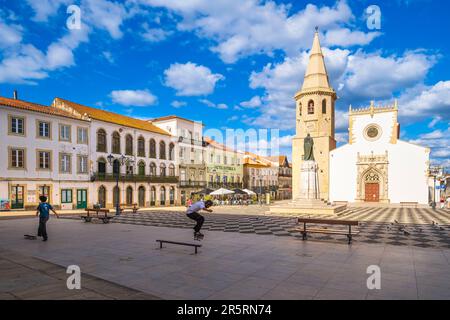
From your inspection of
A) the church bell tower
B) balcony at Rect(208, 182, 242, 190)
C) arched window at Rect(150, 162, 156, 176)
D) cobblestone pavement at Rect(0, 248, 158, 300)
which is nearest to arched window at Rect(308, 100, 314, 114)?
the church bell tower

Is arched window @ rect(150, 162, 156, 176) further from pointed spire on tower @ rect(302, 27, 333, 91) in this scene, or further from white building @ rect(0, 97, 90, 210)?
pointed spire on tower @ rect(302, 27, 333, 91)

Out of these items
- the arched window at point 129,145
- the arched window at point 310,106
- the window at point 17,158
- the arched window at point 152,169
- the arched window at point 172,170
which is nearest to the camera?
the window at point 17,158

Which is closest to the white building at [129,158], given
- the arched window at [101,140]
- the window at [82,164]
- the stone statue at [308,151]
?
the arched window at [101,140]

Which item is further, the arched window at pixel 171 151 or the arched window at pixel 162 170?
the arched window at pixel 171 151

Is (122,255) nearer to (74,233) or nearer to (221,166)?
(74,233)

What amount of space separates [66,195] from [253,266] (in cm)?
3052

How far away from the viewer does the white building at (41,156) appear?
91.7 ft

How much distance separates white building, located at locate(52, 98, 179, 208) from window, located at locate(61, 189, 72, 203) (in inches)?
92.0

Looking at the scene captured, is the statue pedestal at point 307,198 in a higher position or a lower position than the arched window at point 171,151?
lower

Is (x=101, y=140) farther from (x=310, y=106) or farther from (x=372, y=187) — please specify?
(x=372, y=187)

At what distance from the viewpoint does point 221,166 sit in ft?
188

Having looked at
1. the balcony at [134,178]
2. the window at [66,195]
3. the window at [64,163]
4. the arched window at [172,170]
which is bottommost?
the window at [66,195]

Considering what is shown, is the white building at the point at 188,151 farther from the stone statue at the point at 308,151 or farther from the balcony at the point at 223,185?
the stone statue at the point at 308,151

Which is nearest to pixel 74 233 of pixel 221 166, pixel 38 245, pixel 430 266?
pixel 38 245
